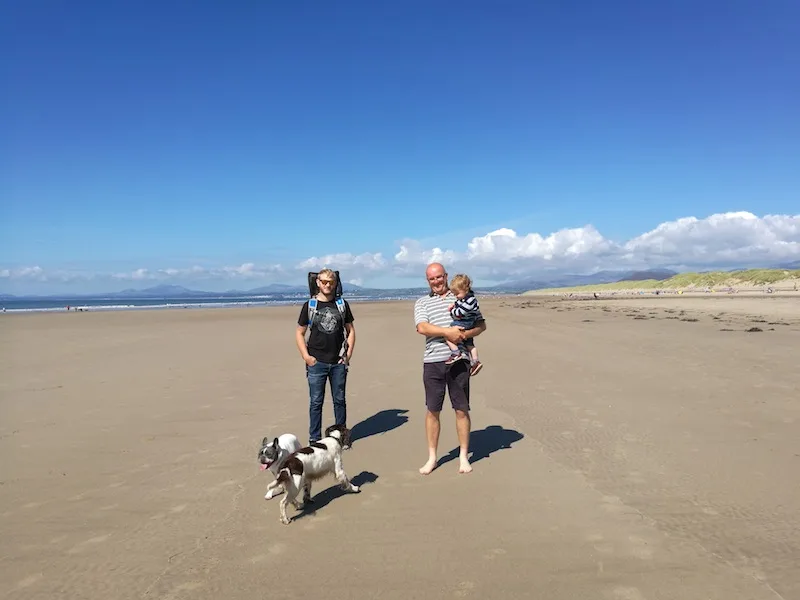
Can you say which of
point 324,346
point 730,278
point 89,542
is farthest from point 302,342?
point 730,278

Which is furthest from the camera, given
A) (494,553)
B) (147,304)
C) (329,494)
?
(147,304)

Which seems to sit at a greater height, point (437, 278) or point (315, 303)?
point (437, 278)

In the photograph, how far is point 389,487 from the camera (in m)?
4.94

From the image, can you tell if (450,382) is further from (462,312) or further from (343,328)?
(343,328)

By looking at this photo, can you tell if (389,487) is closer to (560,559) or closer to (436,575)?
(436,575)

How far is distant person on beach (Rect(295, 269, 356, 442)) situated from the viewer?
570 centimetres

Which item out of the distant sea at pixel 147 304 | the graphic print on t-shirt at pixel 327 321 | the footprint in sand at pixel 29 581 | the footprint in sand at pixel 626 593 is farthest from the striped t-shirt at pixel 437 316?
the distant sea at pixel 147 304

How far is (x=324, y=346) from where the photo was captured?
18.9 feet

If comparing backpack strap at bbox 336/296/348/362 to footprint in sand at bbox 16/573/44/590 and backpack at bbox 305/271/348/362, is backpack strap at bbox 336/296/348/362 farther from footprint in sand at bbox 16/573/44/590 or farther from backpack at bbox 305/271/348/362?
footprint in sand at bbox 16/573/44/590

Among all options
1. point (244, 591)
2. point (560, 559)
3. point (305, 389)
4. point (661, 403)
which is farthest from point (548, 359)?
point (244, 591)

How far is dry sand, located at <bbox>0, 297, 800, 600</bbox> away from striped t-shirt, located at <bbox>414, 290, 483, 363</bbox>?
1355mm

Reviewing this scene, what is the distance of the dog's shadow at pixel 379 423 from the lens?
6904 millimetres

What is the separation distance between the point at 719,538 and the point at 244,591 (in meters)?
3.65

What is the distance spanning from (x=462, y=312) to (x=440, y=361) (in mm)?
610
